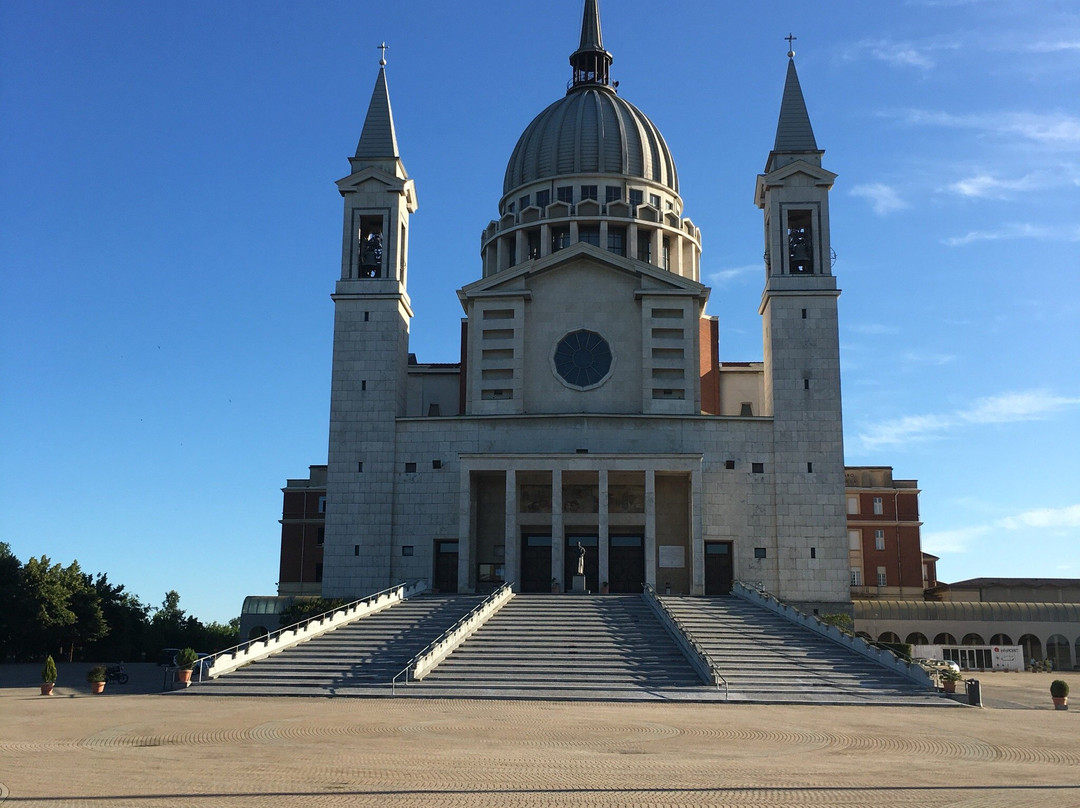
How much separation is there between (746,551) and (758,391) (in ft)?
46.3

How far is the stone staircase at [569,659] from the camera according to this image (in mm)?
34500

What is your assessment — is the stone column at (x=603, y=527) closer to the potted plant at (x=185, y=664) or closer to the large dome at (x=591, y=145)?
the potted plant at (x=185, y=664)

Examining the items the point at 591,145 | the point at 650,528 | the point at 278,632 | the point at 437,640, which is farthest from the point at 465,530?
the point at 591,145

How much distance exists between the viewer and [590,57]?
86438 millimetres

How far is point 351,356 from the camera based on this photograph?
59.8m

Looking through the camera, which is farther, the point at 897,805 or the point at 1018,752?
the point at 1018,752

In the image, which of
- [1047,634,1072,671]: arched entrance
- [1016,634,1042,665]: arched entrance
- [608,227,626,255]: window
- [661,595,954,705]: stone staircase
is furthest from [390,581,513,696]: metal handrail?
[1047,634,1072,671]: arched entrance

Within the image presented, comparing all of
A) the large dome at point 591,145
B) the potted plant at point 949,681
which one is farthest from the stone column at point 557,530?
the large dome at point 591,145

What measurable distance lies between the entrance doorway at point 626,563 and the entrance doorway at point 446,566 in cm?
800

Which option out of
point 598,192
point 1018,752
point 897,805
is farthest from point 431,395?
point 897,805

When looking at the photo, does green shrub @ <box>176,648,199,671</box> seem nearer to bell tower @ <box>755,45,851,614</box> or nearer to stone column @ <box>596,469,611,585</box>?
stone column @ <box>596,469,611,585</box>

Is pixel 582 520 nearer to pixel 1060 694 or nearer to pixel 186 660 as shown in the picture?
pixel 186 660

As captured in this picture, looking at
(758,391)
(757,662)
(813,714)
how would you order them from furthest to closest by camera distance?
(758,391)
(757,662)
(813,714)

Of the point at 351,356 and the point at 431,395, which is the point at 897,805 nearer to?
the point at 351,356
